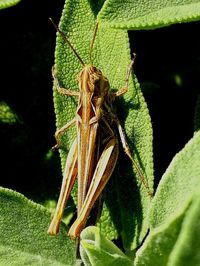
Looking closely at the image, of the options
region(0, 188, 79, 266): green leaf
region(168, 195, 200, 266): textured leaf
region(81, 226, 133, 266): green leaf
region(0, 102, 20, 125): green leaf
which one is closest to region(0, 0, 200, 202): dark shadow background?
region(0, 102, 20, 125): green leaf

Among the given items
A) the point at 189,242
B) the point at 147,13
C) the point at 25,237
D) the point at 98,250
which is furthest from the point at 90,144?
the point at 189,242

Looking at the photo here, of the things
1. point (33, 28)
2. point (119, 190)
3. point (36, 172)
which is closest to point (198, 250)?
point (119, 190)

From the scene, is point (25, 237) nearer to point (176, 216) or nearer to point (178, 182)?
point (178, 182)

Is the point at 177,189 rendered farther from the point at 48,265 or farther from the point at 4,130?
the point at 4,130

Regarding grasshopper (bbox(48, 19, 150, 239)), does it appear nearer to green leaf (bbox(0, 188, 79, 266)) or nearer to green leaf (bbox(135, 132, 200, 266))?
green leaf (bbox(0, 188, 79, 266))

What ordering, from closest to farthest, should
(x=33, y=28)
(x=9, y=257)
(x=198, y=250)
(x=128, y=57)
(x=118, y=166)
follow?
(x=198, y=250) → (x=9, y=257) → (x=128, y=57) → (x=118, y=166) → (x=33, y=28)

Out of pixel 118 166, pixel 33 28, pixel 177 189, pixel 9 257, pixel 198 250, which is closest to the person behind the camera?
pixel 198 250
